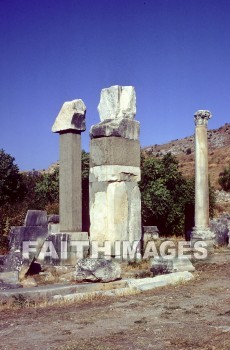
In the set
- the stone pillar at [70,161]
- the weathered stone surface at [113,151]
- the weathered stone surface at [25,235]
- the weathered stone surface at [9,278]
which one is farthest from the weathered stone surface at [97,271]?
the weathered stone surface at [25,235]

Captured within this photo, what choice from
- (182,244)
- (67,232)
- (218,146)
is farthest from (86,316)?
(218,146)

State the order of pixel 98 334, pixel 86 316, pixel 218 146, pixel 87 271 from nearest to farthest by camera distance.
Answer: pixel 98 334 < pixel 86 316 < pixel 87 271 < pixel 218 146

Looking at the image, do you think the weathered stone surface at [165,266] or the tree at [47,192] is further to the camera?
the tree at [47,192]

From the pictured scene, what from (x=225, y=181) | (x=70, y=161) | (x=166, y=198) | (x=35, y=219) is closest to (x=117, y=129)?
(x=70, y=161)

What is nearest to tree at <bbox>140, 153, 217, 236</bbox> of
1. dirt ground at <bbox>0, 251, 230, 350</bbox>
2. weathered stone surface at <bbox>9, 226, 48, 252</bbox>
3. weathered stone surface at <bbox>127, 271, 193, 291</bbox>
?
weathered stone surface at <bbox>9, 226, 48, 252</bbox>

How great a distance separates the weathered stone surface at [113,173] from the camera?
11281mm

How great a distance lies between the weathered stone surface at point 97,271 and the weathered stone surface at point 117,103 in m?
3.95

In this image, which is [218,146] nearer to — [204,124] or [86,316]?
[204,124]

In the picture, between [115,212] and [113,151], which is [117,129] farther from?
[115,212]

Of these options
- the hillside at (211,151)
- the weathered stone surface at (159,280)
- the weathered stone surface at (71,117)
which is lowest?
the weathered stone surface at (159,280)

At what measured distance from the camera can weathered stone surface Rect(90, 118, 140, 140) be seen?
11.3m

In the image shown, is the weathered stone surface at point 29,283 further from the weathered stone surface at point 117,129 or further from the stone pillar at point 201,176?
the stone pillar at point 201,176

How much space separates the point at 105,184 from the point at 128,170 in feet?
2.19

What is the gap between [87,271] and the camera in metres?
9.32
